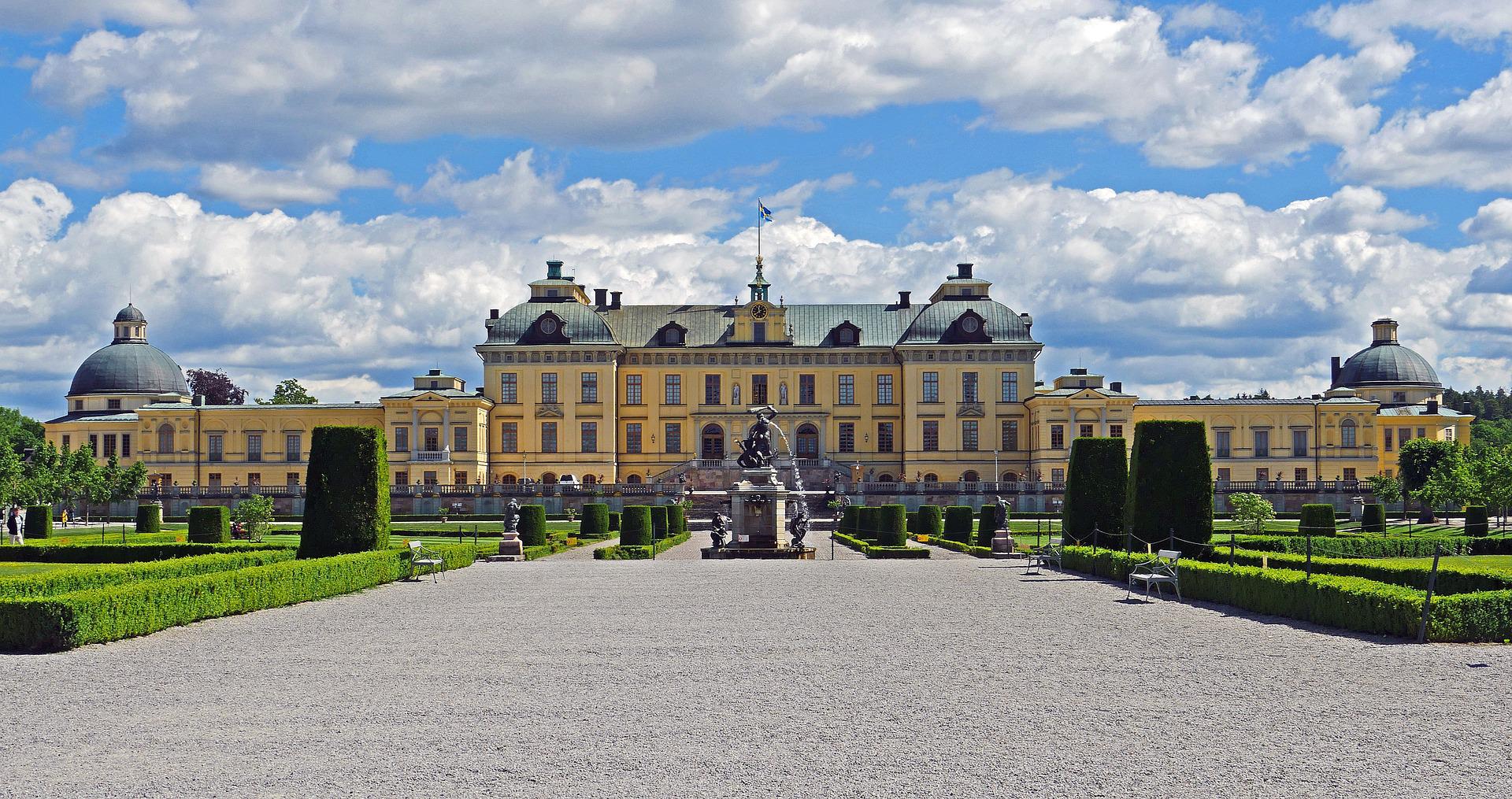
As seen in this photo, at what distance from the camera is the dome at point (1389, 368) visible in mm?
84812

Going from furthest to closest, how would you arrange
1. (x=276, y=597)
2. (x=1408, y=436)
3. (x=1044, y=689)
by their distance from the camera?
(x=1408, y=436) < (x=276, y=597) < (x=1044, y=689)

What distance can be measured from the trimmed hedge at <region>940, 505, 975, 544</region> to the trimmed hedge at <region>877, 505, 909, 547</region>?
4255 millimetres

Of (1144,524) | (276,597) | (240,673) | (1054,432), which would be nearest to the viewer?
(240,673)

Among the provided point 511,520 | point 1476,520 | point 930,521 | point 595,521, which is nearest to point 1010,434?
point 930,521

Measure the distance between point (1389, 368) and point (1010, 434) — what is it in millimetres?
26349

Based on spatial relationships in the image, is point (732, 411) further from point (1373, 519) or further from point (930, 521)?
point (1373, 519)

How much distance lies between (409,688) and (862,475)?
2475 inches

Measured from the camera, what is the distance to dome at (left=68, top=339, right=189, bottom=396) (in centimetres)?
8269

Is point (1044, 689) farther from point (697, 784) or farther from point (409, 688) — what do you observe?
point (409, 688)

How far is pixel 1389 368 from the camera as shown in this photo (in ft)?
279

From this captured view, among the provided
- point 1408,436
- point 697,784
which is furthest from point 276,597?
point 1408,436

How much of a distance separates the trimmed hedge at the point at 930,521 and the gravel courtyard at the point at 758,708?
25.1 m

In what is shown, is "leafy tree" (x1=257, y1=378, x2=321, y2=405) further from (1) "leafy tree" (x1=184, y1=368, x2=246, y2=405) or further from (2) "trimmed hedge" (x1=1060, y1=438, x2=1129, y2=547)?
(2) "trimmed hedge" (x1=1060, y1=438, x2=1129, y2=547)

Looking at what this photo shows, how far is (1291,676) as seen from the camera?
38.3 feet
